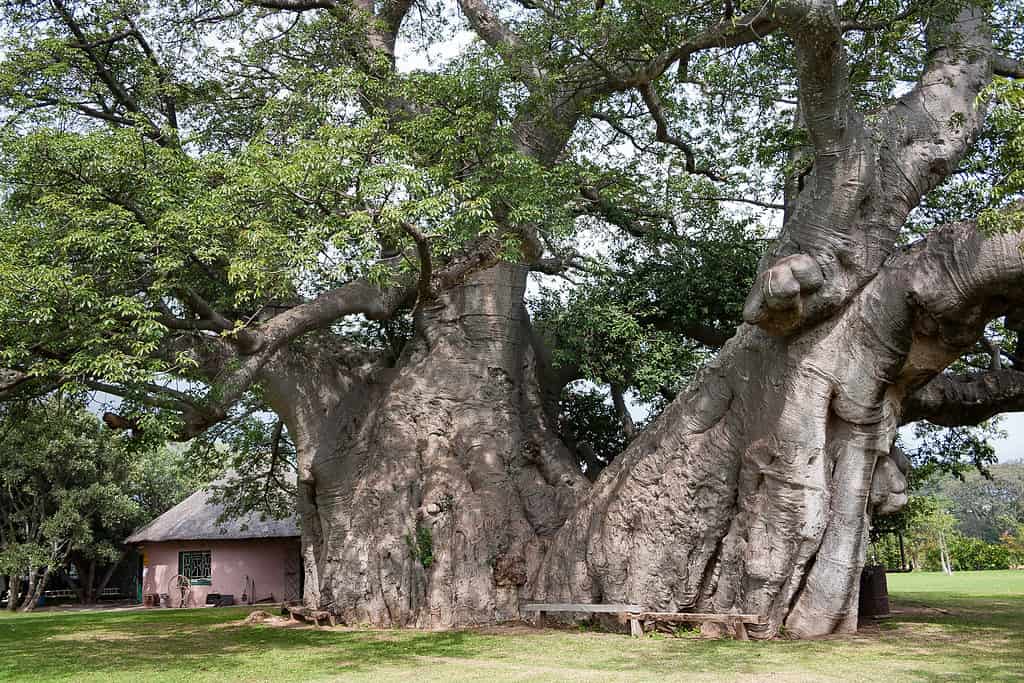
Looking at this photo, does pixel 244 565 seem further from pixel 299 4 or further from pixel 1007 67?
pixel 1007 67

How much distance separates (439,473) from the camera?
1301 cm

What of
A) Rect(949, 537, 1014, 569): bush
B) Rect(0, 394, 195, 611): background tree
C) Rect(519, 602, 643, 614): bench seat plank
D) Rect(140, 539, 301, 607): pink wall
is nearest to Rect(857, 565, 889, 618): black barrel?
Rect(519, 602, 643, 614): bench seat plank

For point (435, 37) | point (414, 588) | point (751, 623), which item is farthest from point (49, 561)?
point (751, 623)

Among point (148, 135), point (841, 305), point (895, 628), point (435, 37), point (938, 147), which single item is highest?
point (435, 37)

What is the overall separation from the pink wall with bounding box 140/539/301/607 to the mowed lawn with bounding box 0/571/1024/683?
1033 centimetres

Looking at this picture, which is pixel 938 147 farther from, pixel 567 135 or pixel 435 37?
pixel 435 37

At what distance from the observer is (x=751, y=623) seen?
10180mm

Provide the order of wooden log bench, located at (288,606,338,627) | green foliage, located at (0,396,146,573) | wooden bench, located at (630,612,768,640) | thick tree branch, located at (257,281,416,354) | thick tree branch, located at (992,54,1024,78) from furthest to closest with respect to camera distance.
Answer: green foliage, located at (0,396,146,573) → wooden log bench, located at (288,606,338,627) → thick tree branch, located at (992,54,1024,78) → thick tree branch, located at (257,281,416,354) → wooden bench, located at (630,612,768,640)

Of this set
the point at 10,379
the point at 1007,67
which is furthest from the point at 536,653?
the point at 1007,67

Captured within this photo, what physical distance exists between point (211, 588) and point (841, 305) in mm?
18706

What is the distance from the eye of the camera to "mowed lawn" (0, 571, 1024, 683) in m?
7.82

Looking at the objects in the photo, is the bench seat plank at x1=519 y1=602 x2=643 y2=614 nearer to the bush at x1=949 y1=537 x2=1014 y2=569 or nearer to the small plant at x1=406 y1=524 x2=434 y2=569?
the small plant at x1=406 y1=524 x2=434 y2=569

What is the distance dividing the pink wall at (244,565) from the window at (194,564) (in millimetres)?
→ 148

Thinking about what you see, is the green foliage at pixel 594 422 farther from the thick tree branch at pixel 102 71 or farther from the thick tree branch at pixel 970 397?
the thick tree branch at pixel 102 71
